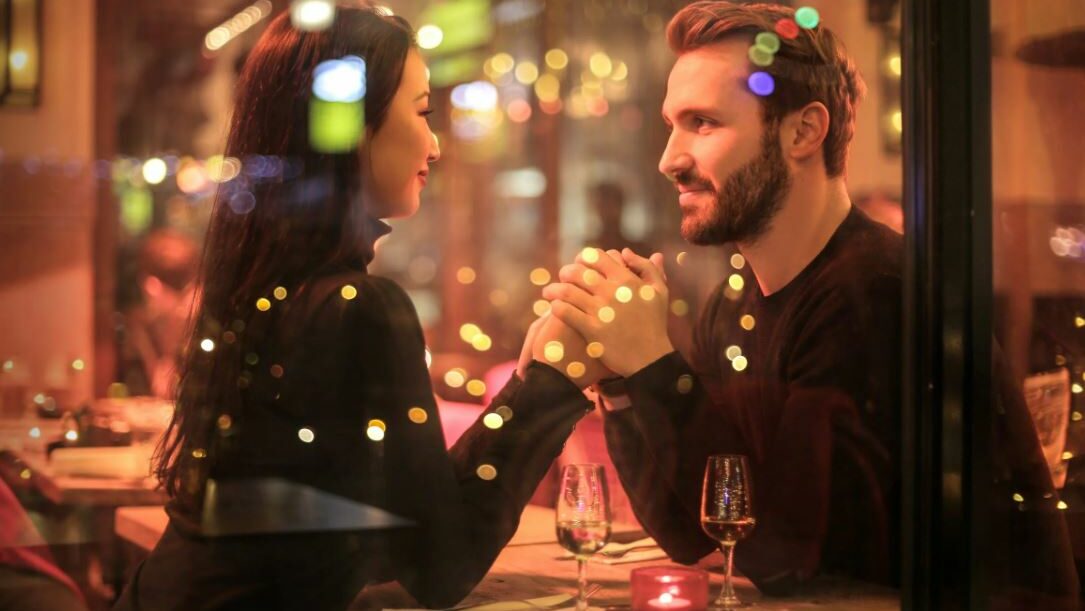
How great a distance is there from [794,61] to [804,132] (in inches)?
5.0

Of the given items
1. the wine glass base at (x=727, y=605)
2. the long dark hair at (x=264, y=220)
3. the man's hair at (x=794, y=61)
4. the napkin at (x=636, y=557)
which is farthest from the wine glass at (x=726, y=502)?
the long dark hair at (x=264, y=220)

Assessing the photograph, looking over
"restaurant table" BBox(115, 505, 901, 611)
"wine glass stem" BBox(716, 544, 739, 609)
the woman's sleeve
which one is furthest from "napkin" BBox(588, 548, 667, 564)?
the woman's sleeve

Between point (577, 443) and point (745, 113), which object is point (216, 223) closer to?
point (577, 443)

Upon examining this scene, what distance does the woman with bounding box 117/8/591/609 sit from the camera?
1687 millimetres

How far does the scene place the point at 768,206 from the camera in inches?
85.1

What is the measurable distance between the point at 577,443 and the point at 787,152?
2.16 feet

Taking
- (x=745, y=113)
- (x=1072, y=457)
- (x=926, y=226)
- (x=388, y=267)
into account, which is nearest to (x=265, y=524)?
(x=388, y=267)

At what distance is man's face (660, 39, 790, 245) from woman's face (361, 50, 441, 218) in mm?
463

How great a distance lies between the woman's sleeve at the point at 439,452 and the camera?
176cm

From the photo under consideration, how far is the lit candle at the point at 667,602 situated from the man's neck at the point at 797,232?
58cm

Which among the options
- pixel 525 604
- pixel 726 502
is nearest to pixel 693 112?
pixel 726 502

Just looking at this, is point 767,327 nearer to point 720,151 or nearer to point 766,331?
point 766,331

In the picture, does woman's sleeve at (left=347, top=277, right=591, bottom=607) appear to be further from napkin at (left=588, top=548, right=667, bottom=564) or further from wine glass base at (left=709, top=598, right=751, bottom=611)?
wine glass base at (left=709, top=598, right=751, bottom=611)

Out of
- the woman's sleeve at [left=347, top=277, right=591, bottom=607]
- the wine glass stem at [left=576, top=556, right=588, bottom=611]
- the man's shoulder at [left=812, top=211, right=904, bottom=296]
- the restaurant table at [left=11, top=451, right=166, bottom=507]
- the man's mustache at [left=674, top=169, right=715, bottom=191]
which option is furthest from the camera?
the man's shoulder at [left=812, top=211, right=904, bottom=296]
